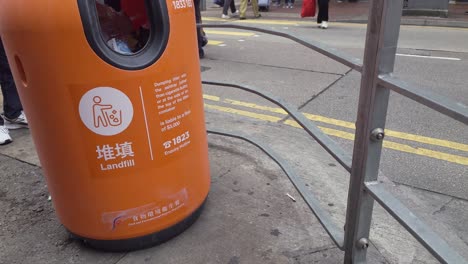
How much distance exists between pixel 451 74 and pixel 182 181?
16.7 feet

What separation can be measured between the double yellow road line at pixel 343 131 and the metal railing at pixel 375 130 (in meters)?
1.83

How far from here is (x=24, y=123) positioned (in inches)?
154

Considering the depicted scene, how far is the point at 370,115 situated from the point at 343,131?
96.2 inches

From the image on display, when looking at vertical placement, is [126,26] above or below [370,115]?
above

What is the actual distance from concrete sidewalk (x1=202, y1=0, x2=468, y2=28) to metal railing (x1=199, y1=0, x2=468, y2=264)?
10.6 metres

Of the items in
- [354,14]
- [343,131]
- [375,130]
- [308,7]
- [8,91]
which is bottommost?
[354,14]

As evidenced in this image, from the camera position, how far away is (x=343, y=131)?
4055mm

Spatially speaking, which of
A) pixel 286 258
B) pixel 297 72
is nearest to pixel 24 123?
pixel 286 258

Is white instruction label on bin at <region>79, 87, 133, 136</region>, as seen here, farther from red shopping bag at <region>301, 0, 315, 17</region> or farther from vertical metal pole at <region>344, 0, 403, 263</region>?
red shopping bag at <region>301, 0, 315, 17</region>

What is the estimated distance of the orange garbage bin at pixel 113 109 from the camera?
1747 millimetres

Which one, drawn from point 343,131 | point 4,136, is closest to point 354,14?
point 343,131

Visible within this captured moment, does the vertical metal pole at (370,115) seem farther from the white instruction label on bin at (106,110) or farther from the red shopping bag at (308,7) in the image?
the red shopping bag at (308,7)

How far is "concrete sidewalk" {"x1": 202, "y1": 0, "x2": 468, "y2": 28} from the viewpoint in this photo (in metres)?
11.2

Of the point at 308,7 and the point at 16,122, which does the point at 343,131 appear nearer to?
the point at 16,122
